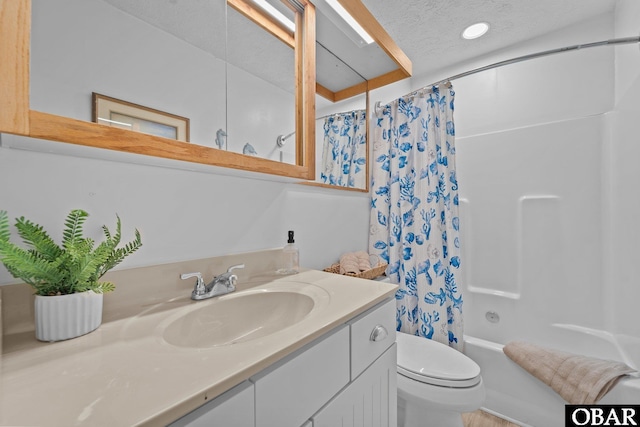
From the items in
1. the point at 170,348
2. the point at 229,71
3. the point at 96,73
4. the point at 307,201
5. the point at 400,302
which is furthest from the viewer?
the point at 400,302

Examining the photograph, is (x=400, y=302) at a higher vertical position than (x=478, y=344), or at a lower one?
higher

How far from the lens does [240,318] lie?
2.70ft

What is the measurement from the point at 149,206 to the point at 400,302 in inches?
61.7

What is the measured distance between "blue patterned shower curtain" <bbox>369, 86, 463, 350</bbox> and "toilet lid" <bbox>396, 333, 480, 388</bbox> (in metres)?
0.28

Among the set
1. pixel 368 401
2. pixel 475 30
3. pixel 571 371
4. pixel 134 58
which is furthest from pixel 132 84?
pixel 571 371

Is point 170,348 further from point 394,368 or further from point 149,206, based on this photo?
point 394,368

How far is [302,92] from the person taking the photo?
1027 mm

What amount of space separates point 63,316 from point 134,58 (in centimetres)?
63

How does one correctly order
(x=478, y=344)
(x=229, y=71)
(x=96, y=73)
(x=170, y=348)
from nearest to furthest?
(x=170, y=348) < (x=96, y=73) < (x=229, y=71) < (x=478, y=344)

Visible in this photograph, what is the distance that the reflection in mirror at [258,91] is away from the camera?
874 millimetres

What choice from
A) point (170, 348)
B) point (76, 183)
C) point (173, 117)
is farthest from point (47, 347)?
point (173, 117)

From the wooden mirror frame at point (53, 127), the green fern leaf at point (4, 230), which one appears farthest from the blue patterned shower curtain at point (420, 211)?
the green fern leaf at point (4, 230)

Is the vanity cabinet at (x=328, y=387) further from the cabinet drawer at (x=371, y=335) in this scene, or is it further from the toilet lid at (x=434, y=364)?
the toilet lid at (x=434, y=364)

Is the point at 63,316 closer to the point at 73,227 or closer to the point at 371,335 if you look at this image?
Answer: the point at 73,227
